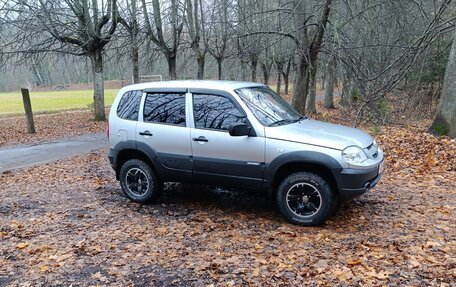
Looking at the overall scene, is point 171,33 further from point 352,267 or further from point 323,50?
point 352,267

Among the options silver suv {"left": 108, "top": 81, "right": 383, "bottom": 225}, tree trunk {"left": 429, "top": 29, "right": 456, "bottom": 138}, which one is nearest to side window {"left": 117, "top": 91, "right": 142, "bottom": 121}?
silver suv {"left": 108, "top": 81, "right": 383, "bottom": 225}

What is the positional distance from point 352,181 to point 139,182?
130 inches

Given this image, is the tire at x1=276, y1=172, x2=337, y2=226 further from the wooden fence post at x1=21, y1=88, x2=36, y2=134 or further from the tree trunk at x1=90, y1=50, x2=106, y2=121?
the tree trunk at x1=90, y1=50, x2=106, y2=121

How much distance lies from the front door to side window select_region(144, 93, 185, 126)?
0.24m

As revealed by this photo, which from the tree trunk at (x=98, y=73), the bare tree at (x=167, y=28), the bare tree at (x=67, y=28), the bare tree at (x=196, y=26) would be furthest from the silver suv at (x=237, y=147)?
the bare tree at (x=196, y=26)

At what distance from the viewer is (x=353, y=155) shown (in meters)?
4.85

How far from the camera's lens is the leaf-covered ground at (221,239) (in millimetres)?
3820

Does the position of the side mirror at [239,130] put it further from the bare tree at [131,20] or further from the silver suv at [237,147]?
the bare tree at [131,20]

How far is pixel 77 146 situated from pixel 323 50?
29.6 ft

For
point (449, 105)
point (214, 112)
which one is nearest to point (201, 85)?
point (214, 112)

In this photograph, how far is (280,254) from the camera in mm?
4277

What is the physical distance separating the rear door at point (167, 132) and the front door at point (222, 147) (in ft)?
0.57

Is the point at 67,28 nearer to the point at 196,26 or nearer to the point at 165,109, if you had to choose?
the point at 196,26

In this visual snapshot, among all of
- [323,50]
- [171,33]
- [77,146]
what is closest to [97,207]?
[77,146]
